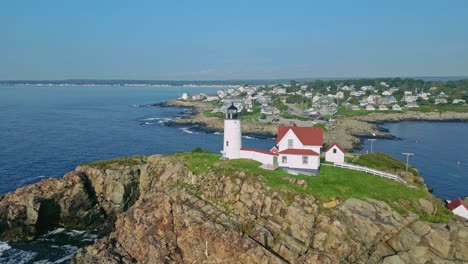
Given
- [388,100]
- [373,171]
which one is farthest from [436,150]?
[388,100]

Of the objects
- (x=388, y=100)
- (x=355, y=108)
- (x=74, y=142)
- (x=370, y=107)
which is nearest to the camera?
(x=74, y=142)

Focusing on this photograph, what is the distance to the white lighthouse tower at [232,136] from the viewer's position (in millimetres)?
38281

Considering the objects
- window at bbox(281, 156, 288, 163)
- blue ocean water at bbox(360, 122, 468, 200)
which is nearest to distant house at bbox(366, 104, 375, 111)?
blue ocean water at bbox(360, 122, 468, 200)

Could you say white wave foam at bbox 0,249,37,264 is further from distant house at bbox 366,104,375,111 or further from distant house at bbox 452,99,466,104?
distant house at bbox 452,99,466,104

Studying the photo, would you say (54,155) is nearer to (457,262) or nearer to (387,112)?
(457,262)

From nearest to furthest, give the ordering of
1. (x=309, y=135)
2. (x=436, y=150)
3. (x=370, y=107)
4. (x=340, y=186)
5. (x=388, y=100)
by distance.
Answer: (x=340, y=186) → (x=309, y=135) → (x=436, y=150) → (x=370, y=107) → (x=388, y=100)

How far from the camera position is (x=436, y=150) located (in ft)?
245

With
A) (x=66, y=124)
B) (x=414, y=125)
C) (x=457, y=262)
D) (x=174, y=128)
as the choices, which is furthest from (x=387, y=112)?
(x=457, y=262)

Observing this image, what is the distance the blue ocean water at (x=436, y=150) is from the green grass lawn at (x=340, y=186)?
19.6 metres

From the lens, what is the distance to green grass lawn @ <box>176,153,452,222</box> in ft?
91.4

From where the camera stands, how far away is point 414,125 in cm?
11338

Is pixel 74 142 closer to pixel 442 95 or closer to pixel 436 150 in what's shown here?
pixel 436 150

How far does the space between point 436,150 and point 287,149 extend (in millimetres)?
52549

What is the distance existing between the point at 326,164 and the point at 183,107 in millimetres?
140042
